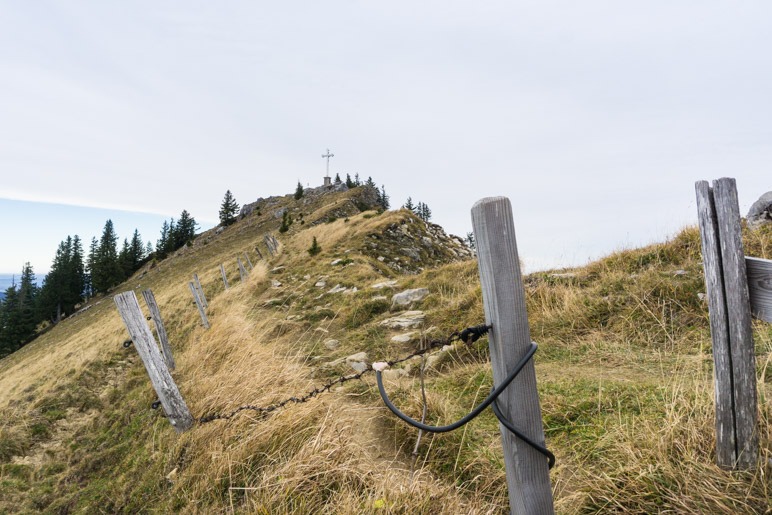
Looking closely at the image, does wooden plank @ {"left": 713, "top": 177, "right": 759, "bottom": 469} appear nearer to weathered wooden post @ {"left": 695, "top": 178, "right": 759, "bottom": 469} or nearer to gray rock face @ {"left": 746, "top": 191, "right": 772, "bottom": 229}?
weathered wooden post @ {"left": 695, "top": 178, "right": 759, "bottom": 469}

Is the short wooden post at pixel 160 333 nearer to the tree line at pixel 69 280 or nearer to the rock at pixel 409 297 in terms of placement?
the rock at pixel 409 297

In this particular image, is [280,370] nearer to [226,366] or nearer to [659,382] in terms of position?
[226,366]

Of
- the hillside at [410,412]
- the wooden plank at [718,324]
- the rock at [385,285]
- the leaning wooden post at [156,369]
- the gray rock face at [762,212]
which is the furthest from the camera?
the rock at [385,285]

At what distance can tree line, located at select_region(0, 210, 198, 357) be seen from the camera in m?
51.9

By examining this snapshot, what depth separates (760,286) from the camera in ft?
5.50

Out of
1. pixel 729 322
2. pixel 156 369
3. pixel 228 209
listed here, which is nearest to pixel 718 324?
pixel 729 322

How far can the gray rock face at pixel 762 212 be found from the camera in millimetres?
6758

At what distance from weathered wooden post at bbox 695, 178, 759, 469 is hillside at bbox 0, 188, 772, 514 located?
19 centimetres

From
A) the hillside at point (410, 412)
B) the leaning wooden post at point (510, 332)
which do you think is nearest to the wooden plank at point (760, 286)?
the hillside at point (410, 412)

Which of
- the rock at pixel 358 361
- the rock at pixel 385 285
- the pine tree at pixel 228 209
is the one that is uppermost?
the pine tree at pixel 228 209

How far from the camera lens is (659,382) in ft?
11.0

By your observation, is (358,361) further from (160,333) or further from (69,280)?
(69,280)

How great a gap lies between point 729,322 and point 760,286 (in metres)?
0.21

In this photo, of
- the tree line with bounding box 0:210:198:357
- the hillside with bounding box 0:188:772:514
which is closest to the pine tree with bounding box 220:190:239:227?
the tree line with bounding box 0:210:198:357
